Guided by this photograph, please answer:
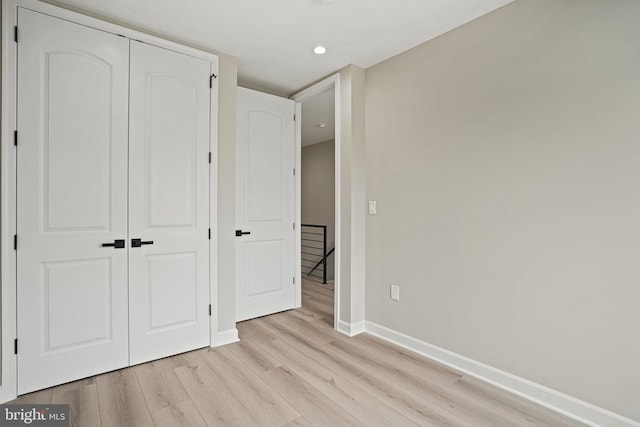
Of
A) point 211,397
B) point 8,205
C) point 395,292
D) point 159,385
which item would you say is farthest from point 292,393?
Result: point 8,205

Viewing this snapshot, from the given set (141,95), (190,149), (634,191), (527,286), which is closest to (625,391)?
(527,286)

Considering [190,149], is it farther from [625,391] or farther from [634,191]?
[625,391]

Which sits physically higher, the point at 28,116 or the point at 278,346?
the point at 28,116

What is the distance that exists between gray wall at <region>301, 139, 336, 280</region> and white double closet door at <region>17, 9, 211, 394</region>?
3.74 meters

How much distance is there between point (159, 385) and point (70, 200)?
1.41 metres

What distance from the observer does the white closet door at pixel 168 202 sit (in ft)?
7.81

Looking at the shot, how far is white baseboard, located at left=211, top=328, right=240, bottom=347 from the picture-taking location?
2.71 metres

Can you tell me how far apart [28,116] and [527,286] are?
341cm

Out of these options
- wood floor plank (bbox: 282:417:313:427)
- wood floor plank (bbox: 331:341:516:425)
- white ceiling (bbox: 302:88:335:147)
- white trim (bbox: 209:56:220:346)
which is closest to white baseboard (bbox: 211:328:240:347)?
white trim (bbox: 209:56:220:346)

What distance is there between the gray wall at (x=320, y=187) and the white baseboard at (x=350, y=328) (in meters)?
2.89

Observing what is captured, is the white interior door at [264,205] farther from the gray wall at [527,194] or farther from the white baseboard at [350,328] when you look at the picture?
the gray wall at [527,194]

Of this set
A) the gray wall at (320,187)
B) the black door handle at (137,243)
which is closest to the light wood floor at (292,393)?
the black door handle at (137,243)

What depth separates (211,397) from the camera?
1.97 metres

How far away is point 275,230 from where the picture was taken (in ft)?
11.7
